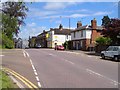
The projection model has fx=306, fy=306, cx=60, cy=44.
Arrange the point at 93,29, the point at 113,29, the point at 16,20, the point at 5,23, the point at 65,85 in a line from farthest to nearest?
the point at 93,29, the point at 113,29, the point at 16,20, the point at 5,23, the point at 65,85

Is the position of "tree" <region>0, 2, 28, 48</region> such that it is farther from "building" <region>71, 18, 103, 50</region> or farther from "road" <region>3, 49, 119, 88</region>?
"building" <region>71, 18, 103, 50</region>

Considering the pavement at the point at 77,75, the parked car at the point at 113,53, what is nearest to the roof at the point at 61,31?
the parked car at the point at 113,53

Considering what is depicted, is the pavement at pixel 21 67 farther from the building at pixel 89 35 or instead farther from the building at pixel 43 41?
the building at pixel 43 41

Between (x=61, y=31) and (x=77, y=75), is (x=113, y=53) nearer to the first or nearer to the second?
(x=77, y=75)

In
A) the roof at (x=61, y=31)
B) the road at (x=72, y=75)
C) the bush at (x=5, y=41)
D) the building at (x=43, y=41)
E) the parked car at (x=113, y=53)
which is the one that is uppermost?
the roof at (x=61, y=31)

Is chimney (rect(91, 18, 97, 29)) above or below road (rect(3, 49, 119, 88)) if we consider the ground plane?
above

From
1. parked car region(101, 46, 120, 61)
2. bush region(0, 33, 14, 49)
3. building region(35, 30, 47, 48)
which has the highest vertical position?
building region(35, 30, 47, 48)

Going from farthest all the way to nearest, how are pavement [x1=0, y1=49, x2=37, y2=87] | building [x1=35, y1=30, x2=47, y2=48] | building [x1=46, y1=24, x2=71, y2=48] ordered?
1. building [x1=35, y1=30, x2=47, y2=48]
2. building [x1=46, y1=24, x2=71, y2=48]
3. pavement [x1=0, y1=49, x2=37, y2=87]

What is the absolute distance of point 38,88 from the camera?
13.4m

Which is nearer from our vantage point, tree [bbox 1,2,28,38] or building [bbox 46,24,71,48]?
tree [bbox 1,2,28,38]

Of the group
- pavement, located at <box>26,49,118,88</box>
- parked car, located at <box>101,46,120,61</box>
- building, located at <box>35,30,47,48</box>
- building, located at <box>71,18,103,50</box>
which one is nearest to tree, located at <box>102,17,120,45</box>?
parked car, located at <box>101,46,120,61</box>

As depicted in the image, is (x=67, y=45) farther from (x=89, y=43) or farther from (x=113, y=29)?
(x=113, y=29)

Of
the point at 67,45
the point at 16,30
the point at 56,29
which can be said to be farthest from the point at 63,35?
the point at 16,30

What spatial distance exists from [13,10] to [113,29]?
30282 mm
